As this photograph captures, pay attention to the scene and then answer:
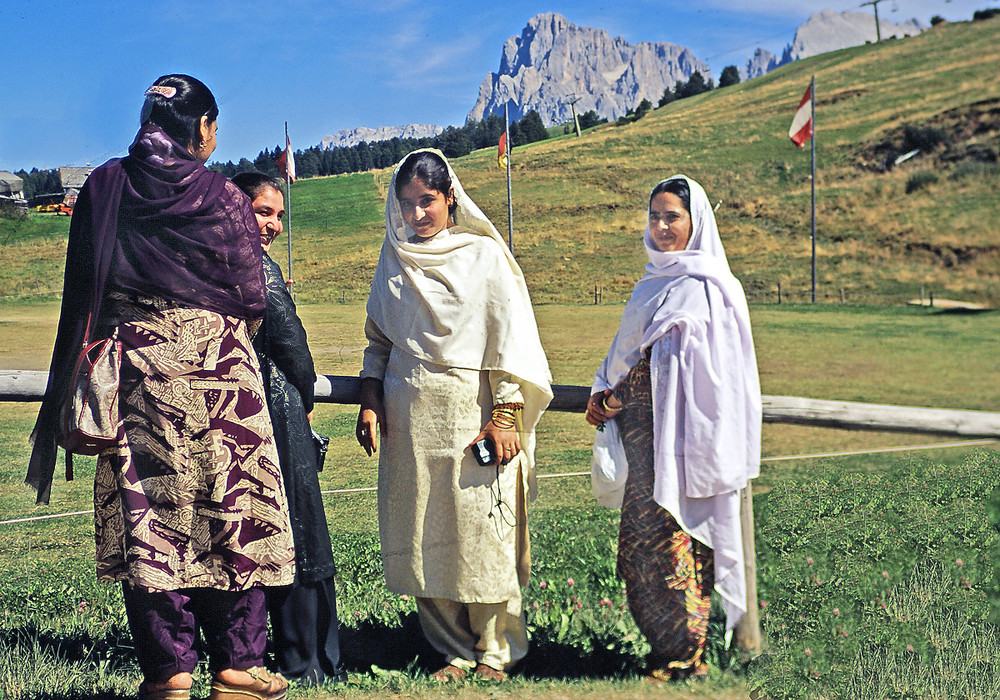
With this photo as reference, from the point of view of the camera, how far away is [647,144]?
81.8 feet

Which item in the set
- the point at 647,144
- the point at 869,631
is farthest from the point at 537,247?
the point at 869,631

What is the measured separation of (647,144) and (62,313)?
2434 centimetres

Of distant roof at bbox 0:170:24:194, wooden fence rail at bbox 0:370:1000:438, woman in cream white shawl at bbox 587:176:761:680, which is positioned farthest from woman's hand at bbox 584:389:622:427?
distant roof at bbox 0:170:24:194

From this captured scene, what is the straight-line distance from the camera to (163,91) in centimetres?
208

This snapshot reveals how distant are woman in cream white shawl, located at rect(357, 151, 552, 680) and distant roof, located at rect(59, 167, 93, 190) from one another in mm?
868

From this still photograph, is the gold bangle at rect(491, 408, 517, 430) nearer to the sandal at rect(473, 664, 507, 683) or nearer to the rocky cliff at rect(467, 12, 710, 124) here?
the sandal at rect(473, 664, 507, 683)

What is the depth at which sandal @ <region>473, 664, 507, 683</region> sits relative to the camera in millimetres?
2568

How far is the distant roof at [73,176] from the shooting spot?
227 centimetres

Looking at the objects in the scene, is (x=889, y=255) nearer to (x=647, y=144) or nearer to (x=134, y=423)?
(x=647, y=144)

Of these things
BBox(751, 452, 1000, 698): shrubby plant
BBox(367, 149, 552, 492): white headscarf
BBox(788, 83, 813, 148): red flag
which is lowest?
BBox(751, 452, 1000, 698): shrubby plant

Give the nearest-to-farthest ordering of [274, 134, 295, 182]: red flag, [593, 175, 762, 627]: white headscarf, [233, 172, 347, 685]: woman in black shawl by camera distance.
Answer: [593, 175, 762, 627]: white headscarf, [233, 172, 347, 685]: woman in black shawl, [274, 134, 295, 182]: red flag

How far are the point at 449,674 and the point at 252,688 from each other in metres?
0.66

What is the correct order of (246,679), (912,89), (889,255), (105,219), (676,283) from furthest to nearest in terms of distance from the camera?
(889,255) < (912,89) < (676,283) < (246,679) < (105,219)

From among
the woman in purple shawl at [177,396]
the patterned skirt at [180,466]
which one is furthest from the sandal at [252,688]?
the patterned skirt at [180,466]
